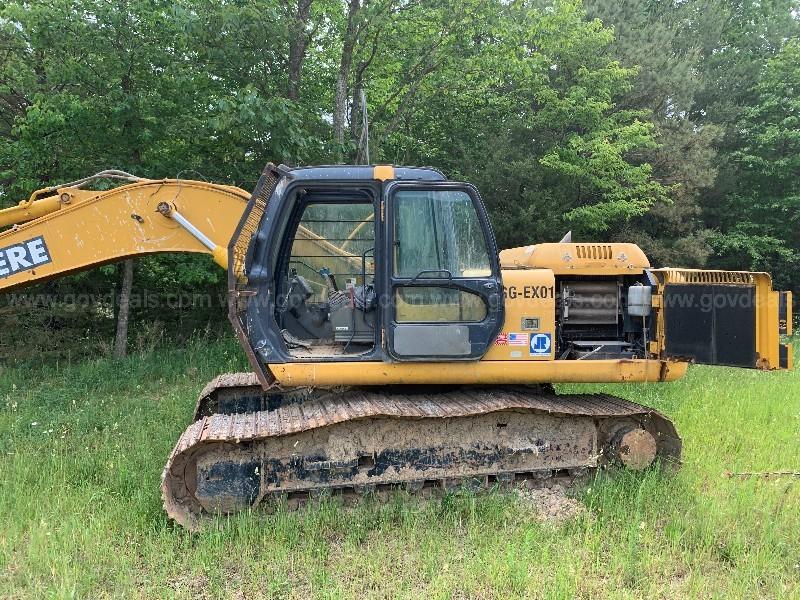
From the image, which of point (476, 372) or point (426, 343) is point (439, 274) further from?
point (476, 372)

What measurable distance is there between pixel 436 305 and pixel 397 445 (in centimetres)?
102

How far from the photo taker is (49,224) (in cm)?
489

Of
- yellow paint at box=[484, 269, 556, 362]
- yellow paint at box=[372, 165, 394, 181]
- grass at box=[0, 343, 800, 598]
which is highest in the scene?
yellow paint at box=[372, 165, 394, 181]

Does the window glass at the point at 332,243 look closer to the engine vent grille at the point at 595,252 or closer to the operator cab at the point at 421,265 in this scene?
the operator cab at the point at 421,265

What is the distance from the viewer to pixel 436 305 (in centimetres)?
414

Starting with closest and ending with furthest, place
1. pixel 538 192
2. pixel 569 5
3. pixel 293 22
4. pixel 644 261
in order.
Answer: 1. pixel 644 261
2. pixel 293 22
3. pixel 569 5
4. pixel 538 192

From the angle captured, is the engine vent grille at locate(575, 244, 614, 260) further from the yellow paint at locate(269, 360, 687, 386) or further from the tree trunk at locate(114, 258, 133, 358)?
the tree trunk at locate(114, 258, 133, 358)

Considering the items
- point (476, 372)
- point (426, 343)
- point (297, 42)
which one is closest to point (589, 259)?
point (476, 372)

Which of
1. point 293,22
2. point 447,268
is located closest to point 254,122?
point 293,22

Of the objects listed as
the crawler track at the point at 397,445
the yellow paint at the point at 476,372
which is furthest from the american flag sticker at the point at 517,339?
the crawler track at the point at 397,445

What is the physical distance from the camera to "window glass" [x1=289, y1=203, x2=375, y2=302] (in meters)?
4.52

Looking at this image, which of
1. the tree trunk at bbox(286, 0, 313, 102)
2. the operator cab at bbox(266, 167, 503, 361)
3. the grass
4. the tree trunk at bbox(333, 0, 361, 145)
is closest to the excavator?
the operator cab at bbox(266, 167, 503, 361)

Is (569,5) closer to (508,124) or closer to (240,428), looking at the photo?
(508,124)

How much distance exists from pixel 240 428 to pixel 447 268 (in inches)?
70.4
